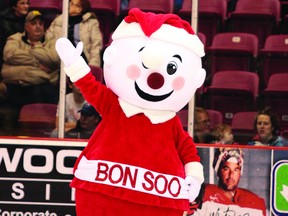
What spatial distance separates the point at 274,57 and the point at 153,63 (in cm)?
256

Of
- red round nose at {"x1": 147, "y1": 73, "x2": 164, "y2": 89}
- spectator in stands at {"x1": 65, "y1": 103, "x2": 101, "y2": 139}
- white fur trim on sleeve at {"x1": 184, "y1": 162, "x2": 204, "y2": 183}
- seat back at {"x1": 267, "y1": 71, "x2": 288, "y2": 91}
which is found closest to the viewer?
red round nose at {"x1": 147, "y1": 73, "x2": 164, "y2": 89}

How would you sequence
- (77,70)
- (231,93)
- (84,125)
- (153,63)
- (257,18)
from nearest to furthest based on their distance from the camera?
(153,63)
(77,70)
(84,125)
(231,93)
(257,18)

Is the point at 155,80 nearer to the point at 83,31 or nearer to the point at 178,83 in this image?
the point at 178,83

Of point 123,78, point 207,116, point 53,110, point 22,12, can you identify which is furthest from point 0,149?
point 123,78

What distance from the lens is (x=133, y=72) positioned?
5727 mm

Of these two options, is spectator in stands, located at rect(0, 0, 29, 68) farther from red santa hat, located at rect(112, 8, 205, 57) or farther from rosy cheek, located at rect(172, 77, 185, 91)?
rosy cheek, located at rect(172, 77, 185, 91)

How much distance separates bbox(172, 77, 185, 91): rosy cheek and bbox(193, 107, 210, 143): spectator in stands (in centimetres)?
191

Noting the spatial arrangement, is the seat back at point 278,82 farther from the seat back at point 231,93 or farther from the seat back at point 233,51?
the seat back at point 233,51

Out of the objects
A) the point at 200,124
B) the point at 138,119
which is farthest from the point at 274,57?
the point at 138,119

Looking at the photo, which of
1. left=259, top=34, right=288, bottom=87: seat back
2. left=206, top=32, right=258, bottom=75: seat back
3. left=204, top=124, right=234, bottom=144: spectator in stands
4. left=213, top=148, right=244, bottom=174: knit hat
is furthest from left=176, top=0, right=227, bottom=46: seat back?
left=213, top=148, right=244, bottom=174: knit hat

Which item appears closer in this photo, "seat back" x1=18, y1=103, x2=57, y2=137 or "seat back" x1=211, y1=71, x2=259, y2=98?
"seat back" x1=18, y1=103, x2=57, y2=137

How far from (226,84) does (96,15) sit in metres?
1.08

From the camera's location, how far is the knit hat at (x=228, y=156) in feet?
25.1

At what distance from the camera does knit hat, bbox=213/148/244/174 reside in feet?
25.1
